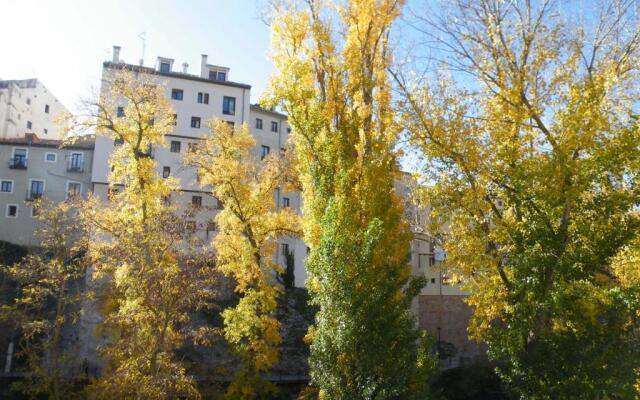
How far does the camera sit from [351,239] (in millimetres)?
10266

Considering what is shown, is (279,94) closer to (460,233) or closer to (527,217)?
(460,233)

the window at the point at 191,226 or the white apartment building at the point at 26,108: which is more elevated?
the white apartment building at the point at 26,108

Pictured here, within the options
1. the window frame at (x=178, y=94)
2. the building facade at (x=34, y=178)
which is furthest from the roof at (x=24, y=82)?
the window frame at (x=178, y=94)

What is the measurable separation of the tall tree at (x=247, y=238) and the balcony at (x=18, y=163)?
20213mm

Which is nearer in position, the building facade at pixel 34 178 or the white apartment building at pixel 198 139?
the white apartment building at pixel 198 139

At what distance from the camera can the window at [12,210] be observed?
3306 cm

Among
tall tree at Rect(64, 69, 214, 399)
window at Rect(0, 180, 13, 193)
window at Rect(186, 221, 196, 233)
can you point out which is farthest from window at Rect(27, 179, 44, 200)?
window at Rect(186, 221, 196, 233)

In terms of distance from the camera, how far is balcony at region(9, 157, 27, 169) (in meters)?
33.3

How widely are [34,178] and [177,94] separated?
10487 millimetres

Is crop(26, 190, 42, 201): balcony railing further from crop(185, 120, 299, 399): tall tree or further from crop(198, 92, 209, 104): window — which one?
crop(185, 120, 299, 399): tall tree

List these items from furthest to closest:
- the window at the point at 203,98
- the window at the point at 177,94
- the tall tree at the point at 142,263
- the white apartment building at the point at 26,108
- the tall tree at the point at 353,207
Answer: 1. the white apartment building at the point at 26,108
2. the window at the point at 203,98
3. the window at the point at 177,94
4. the tall tree at the point at 142,263
5. the tall tree at the point at 353,207

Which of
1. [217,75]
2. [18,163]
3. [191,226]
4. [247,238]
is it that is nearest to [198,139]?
[217,75]

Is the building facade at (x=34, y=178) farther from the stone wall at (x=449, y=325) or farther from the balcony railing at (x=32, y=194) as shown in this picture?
the stone wall at (x=449, y=325)

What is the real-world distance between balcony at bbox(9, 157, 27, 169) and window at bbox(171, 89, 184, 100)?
10374 millimetres
